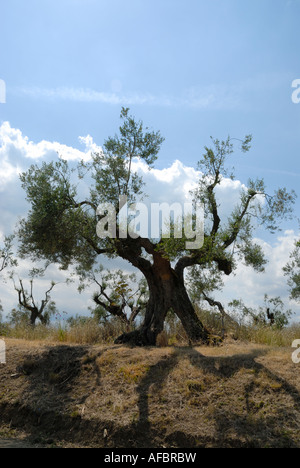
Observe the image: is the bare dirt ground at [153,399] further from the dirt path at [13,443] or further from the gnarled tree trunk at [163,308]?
the gnarled tree trunk at [163,308]

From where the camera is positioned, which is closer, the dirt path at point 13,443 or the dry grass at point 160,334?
the dirt path at point 13,443

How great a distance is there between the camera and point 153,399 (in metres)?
8.90

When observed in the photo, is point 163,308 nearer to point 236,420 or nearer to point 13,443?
point 236,420

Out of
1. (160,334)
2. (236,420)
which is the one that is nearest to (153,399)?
(236,420)

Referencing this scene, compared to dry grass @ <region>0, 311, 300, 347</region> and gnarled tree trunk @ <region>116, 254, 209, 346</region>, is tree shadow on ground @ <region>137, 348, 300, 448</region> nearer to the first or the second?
dry grass @ <region>0, 311, 300, 347</region>

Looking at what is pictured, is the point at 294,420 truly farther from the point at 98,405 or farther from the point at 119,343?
the point at 119,343

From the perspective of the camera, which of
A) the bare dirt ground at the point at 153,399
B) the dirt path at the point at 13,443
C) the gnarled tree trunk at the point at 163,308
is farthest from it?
the gnarled tree trunk at the point at 163,308

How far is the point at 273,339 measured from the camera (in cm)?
1361

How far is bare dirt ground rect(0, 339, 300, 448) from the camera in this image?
7734mm

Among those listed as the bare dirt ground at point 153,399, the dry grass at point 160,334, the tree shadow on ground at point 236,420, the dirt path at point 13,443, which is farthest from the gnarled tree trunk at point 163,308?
the dirt path at point 13,443

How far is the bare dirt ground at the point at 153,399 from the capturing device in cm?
773

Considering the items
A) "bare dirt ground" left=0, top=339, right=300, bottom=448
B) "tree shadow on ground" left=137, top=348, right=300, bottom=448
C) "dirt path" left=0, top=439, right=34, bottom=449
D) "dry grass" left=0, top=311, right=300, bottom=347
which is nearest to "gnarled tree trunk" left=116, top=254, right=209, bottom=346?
"dry grass" left=0, top=311, right=300, bottom=347

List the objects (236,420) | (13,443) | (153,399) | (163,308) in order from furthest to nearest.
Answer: (163,308) → (153,399) → (13,443) → (236,420)

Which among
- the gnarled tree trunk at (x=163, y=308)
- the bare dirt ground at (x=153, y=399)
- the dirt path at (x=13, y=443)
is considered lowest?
the dirt path at (x=13, y=443)
